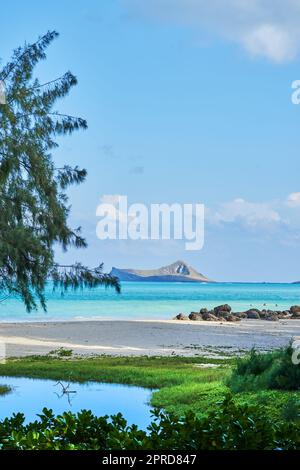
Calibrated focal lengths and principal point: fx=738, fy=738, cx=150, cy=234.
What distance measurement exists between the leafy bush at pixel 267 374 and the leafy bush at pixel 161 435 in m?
6.02

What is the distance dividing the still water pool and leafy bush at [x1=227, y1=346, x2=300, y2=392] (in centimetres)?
164

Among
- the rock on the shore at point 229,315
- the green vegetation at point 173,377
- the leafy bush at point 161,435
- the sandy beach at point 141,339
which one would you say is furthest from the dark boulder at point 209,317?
the leafy bush at point 161,435

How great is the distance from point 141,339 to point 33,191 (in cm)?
1457

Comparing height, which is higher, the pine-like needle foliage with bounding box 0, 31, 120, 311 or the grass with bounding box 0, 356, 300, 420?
the pine-like needle foliage with bounding box 0, 31, 120, 311

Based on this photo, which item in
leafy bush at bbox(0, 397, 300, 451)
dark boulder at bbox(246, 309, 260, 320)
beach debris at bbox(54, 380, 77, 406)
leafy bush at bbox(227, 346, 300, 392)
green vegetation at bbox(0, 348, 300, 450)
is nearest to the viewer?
leafy bush at bbox(0, 397, 300, 451)

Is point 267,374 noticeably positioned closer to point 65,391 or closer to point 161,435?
point 65,391

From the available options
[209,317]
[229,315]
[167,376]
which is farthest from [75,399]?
[229,315]

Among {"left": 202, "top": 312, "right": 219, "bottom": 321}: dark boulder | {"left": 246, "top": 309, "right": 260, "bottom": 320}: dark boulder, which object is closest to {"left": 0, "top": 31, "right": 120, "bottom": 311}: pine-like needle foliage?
{"left": 202, "top": 312, "right": 219, "bottom": 321}: dark boulder

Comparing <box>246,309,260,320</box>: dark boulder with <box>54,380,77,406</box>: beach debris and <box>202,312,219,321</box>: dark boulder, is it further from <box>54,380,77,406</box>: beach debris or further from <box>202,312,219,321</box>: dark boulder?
<box>54,380,77,406</box>: beach debris

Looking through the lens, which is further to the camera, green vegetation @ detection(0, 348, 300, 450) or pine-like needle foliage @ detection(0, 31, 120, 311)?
pine-like needle foliage @ detection(0, 31, 120, 311)

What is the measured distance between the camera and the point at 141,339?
2880 cm

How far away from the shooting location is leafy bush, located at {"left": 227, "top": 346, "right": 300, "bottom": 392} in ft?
38.0
